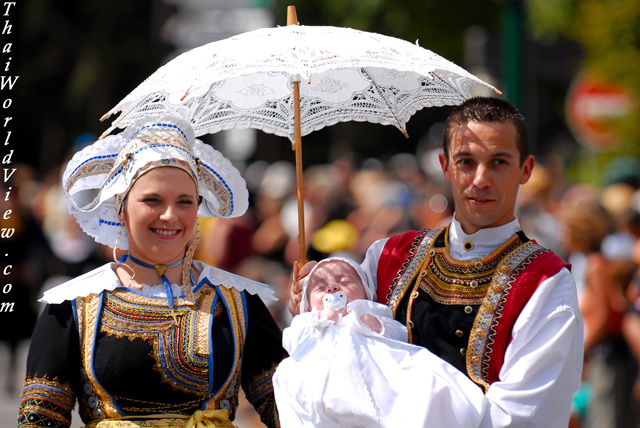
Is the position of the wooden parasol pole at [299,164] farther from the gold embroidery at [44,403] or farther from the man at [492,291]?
the gold embroidery at [44,403]

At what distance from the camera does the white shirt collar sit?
11.1ft

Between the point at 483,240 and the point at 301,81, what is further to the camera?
the point at 301,81

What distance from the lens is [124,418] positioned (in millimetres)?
3225

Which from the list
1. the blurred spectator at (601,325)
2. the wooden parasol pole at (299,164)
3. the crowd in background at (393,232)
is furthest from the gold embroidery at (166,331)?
the blurred spectator at (601,325)

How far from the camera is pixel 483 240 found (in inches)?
133

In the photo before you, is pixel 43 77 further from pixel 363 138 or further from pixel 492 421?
pixel 492 421

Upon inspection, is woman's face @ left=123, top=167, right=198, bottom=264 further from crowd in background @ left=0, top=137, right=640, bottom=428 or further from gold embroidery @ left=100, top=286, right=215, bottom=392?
crowd in background @ left=0, top=137, right=640, bottom=428

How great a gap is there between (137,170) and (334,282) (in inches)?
32.4

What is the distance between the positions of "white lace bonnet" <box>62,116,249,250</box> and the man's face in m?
0.87

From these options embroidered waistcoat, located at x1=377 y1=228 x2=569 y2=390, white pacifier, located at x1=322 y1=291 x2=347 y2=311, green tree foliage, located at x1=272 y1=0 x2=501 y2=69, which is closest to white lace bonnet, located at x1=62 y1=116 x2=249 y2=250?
white pacifier, located at x1=322 y1=291 x2=347 y2=311

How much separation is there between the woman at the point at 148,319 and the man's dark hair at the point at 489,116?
0.95 m

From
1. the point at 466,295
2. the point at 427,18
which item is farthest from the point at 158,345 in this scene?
the point at 427,18

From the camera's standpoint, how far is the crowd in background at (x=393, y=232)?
647cm

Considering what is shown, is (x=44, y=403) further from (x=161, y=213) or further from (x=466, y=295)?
(x=466, y=295)
